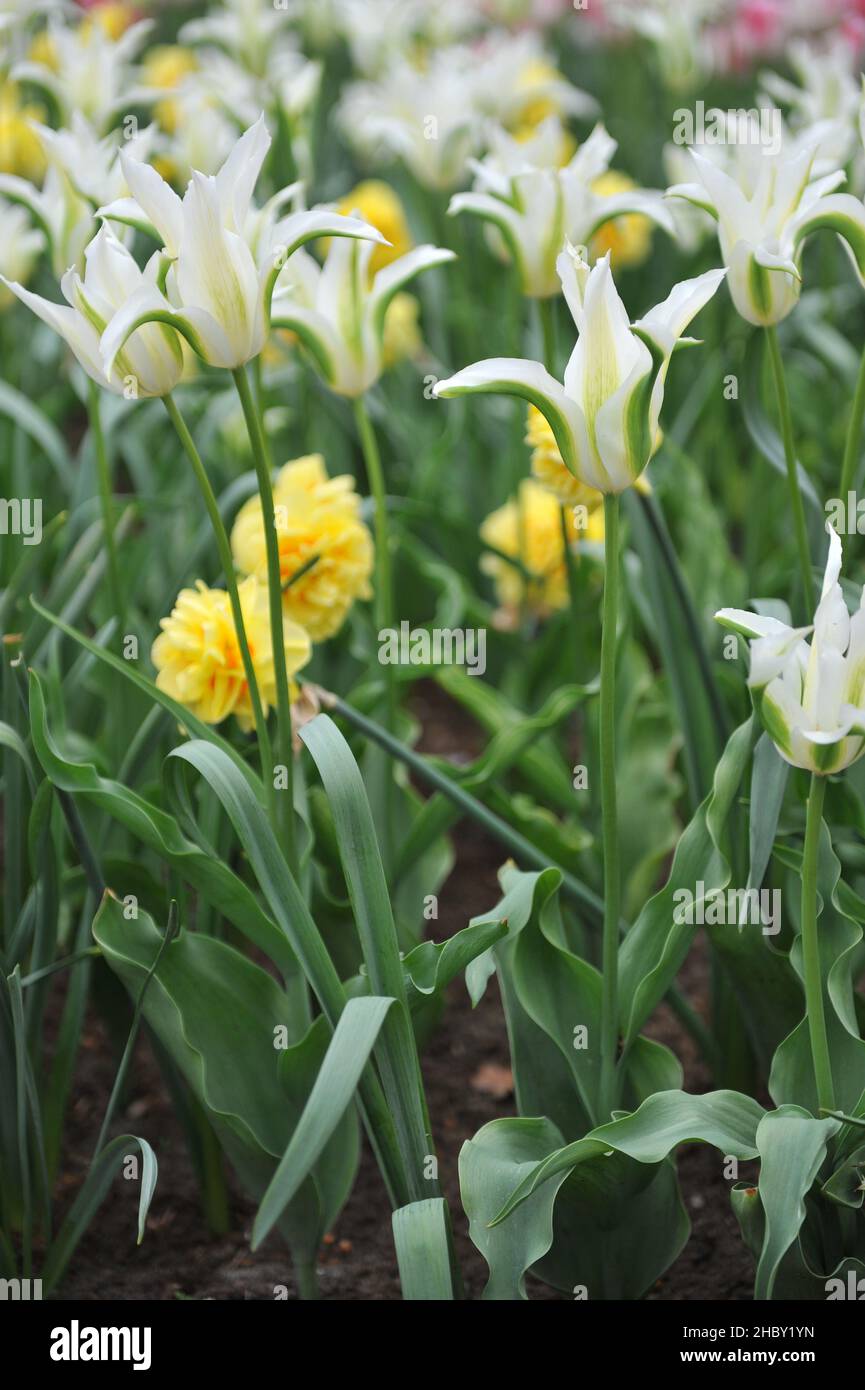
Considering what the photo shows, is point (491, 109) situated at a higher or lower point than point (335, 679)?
higher

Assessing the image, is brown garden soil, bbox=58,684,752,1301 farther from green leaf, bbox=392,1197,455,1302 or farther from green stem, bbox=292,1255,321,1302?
green leaf, bbox=392,1197,455,1302

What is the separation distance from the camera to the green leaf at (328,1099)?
119 cm

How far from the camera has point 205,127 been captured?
113 inches

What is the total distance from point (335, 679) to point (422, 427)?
1.08 meters

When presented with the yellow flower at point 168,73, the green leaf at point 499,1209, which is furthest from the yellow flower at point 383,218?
the green leaf at point 499,1209

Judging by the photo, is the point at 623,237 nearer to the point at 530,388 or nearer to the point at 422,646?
the point at 422,646

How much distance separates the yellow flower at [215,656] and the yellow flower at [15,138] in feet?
9.80

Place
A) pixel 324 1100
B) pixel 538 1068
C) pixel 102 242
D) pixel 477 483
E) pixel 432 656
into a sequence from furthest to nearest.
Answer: pixel 477 483
pixel 432 656
pixel 538 1068
pixel 102 242
pixel 324 1100

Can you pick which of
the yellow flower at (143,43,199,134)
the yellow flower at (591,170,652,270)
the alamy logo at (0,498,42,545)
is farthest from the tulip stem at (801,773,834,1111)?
the yellow flower at (143,43,199,134)
